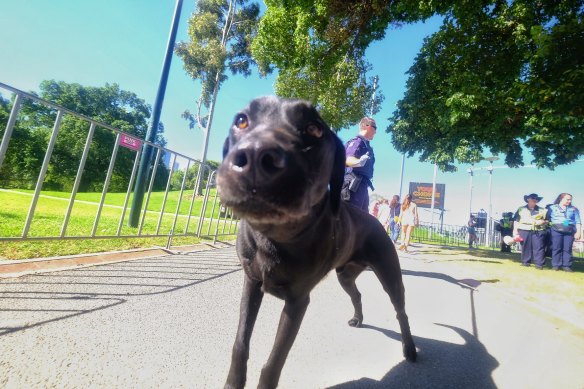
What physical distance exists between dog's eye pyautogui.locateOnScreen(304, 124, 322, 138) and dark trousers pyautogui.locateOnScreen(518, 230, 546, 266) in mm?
10061

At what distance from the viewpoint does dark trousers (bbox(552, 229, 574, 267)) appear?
25.8 ft

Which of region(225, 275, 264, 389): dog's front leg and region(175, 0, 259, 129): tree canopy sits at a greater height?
region(175, 0, 259, 129): tree canopy

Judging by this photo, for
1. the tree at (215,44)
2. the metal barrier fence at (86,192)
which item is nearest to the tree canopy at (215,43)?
the tree at (215,44)

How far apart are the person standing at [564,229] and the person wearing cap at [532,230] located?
277mm

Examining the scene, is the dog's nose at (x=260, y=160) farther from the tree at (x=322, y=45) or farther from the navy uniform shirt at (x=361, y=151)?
the tree at (x=322, y=45)

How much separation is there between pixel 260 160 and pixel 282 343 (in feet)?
3.39

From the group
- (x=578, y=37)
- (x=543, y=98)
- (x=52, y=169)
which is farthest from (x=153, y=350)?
(x=52, y=169)

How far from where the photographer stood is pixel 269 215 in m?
1.11

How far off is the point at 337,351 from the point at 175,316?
1383mm

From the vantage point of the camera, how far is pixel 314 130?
4.68ft

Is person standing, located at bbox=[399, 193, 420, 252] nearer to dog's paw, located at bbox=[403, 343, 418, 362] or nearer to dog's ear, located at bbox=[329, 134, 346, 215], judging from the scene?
dog's paw, located at bbox=[403, 343, 418, 362]

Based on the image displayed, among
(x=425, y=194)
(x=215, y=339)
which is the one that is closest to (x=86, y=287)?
(x=215, y=339)

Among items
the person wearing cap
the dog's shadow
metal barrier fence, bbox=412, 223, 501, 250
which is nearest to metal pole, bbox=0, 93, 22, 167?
the dog's shadow

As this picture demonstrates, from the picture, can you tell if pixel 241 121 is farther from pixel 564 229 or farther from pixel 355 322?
pixel 564 229
